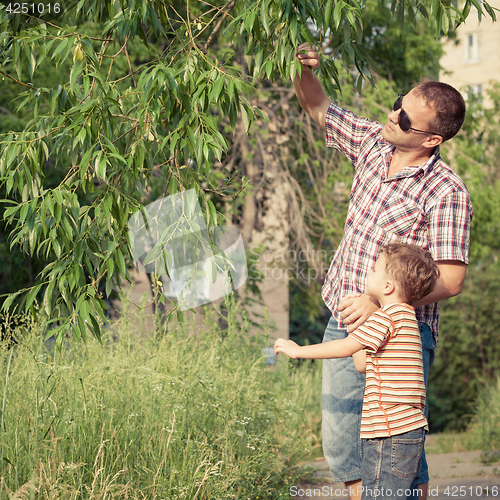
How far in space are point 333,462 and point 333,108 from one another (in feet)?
5.39

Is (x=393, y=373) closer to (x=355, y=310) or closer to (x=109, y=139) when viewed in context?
(x=355, y=310)

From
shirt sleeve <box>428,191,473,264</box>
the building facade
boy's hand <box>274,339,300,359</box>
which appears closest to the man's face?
shirt sleeve <box>428,191,473,264</box>

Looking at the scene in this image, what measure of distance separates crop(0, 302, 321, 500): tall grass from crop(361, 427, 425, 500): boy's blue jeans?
97 cm

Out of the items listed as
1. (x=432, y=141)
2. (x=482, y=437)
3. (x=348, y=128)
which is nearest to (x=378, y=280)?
(x=432, y=141)

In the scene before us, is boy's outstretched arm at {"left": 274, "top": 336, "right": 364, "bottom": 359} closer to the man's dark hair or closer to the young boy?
the young boy

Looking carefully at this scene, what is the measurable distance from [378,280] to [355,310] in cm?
14

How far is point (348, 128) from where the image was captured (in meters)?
2.77

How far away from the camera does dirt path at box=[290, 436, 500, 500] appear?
421 centimetres

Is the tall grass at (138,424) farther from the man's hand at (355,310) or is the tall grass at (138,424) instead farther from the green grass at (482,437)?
the green grass at (482,437)

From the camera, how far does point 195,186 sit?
2.28 m

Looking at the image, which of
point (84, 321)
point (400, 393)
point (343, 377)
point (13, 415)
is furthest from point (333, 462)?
point (13, 415)

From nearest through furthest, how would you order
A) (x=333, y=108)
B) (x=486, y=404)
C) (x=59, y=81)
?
(x=333, y=108) < (x=59, y=81) < (x=486, y=404)

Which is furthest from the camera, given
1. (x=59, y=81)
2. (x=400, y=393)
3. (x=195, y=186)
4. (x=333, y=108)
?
(x=59, y=81)

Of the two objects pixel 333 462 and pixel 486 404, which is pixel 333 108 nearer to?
pixel 333 462
